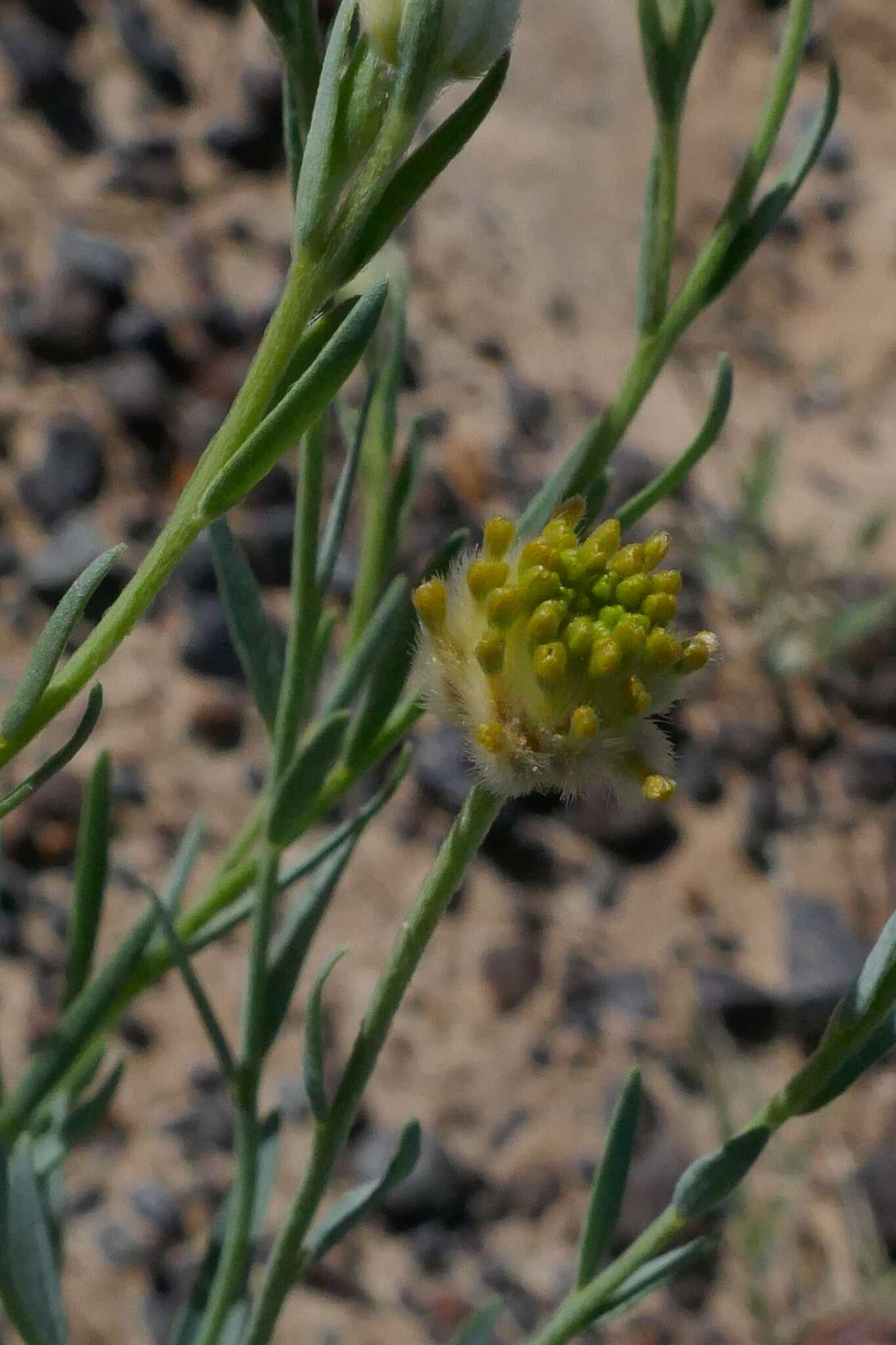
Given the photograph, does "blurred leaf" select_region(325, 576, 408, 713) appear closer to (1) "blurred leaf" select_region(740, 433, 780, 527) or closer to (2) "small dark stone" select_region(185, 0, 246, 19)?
(1) "blurred leaf" select_region(740, 433, 780, 527)

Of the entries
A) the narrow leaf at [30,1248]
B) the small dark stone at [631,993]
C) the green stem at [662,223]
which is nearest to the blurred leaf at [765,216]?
the green stem at [662,223]

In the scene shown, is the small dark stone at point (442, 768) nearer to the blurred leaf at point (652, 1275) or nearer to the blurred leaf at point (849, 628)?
the blurred leaf at point (849, 628)

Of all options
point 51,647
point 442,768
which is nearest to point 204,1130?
point 442,768

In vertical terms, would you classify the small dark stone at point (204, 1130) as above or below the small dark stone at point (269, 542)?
below

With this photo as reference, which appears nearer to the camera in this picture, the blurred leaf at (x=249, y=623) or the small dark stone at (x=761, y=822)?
the blurred leaf at (x=249, y=623)

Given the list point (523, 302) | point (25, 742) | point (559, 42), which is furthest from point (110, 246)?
point (25, 742)

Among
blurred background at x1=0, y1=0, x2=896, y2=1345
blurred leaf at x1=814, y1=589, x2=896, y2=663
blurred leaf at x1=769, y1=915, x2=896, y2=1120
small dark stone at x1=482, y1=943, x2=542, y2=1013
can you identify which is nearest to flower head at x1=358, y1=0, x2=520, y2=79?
blurred leaf at x1=769, y1=915, x2=896, y2=1120
